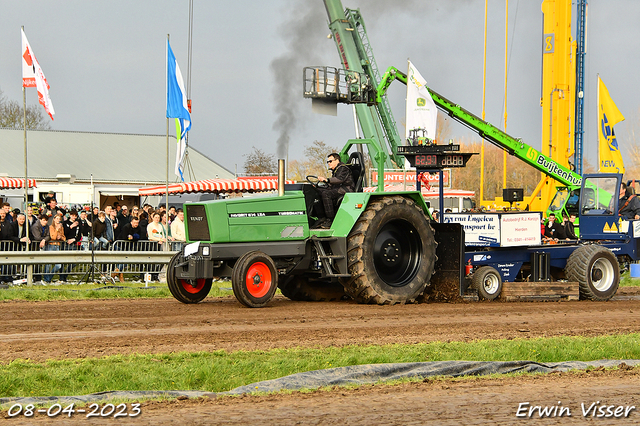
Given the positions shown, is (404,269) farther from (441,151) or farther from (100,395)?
(100,395)

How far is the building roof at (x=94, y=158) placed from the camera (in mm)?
41719

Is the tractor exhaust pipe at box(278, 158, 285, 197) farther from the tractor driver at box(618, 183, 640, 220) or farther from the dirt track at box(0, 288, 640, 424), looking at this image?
the tractor driver at box(618, 183, 640, 220)

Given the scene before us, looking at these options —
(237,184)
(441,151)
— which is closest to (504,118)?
(237,184)

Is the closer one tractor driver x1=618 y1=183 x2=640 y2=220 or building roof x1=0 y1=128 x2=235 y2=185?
tractor driver x1=618 y1=183 x2=640 y2=220

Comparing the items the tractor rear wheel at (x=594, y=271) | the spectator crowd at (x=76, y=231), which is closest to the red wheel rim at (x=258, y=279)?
the spectator crowd at (x=76, y=231)

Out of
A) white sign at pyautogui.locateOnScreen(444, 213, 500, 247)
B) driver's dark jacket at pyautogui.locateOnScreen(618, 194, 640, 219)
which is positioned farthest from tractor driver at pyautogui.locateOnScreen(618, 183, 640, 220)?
white sign at pyautogui.locateOnScreen(444, 213, 500, 247)

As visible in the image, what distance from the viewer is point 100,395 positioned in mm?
5512

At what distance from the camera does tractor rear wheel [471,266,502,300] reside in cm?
1286

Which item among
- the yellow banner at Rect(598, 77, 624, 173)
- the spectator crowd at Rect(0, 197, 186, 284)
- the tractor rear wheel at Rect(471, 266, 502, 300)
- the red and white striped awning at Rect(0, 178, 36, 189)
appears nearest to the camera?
the tractor rear wheel at Rect(471, 266, 502, 300)

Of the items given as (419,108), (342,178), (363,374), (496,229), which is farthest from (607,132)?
(363,374)

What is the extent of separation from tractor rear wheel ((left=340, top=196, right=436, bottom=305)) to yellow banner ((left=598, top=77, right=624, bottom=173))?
15632 millimetres

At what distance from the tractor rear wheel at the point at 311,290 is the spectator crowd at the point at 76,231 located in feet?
15.3

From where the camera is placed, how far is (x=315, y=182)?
11469 mm

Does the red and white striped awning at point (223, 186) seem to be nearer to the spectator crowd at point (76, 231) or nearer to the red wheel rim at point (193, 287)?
the spectator crowd at point (76, 231)
